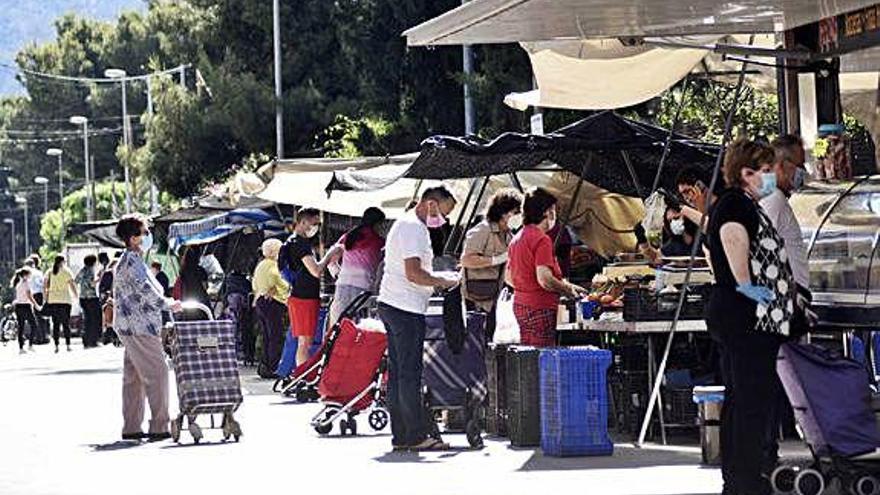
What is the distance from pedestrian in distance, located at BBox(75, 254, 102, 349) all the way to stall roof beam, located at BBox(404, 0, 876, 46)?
28.5m

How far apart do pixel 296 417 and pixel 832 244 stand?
28.0ft

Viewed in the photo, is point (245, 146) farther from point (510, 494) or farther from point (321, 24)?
point (510, 494)

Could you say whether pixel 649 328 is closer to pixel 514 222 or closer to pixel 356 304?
pixel 514 222

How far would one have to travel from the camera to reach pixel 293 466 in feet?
53.5

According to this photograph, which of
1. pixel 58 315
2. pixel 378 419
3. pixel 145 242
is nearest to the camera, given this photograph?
pixel 145 242

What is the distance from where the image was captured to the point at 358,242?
21.6 m

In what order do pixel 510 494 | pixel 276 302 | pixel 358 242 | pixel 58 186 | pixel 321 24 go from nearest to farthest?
pixel 510 494
pixel 358 242
pixel 276 302
pixel 321 24
pixel 58 186

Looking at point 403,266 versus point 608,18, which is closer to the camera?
point 608,18

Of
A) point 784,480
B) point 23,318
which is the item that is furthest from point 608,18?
point 23,318

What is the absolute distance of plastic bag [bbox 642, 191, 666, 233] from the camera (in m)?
23.0

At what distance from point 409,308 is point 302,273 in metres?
8.35

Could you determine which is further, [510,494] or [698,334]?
[698,334]

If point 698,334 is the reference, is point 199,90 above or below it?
above

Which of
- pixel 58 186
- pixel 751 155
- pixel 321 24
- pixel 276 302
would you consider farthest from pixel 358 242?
pixel 58 186
